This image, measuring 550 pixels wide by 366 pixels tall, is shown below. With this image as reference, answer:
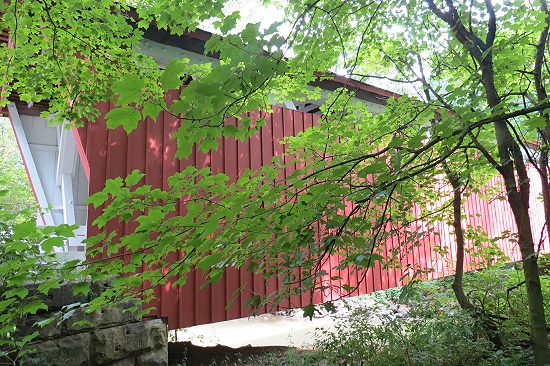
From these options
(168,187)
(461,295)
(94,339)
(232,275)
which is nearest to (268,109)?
(168,187)

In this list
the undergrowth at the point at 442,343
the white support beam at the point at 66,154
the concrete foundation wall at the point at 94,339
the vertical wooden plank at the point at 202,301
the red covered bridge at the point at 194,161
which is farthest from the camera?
the white support beam at the point at 66,154

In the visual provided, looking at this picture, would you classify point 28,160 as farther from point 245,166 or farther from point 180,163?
point 245,166

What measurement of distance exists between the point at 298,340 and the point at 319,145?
4.57m

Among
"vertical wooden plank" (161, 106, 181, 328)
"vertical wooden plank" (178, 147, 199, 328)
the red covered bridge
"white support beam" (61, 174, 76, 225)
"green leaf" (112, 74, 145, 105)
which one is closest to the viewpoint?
"green leaf" (112, 74, 145, 105)

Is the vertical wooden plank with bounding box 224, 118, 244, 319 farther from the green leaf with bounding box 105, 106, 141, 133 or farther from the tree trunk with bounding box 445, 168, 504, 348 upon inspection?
the green leaf with bounding box 105, 106, 141, 133

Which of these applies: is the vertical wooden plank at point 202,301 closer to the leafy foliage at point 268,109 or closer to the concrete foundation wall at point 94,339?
the concrete foundation wall at point 94,339

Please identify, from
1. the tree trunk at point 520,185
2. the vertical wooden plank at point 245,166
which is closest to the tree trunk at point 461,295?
the tree trunk at point 520,185

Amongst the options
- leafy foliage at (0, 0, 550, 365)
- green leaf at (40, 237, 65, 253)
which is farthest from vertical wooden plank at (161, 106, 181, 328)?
green leaf at (40, 237, 65, 253)

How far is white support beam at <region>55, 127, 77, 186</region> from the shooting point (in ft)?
23.8

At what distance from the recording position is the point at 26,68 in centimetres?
347

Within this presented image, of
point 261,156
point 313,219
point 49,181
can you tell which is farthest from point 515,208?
point 49,181

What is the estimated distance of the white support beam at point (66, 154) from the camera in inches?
286

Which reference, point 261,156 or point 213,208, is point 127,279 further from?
point 261,156

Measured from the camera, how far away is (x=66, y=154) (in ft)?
26.1
